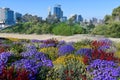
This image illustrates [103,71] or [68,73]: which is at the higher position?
[103,71]

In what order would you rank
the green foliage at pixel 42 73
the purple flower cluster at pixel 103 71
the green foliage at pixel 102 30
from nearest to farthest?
the purple flower cluster at pixel 103 71 < the green foliage at pixel 42 73 < the green foliage at pixel 102 30

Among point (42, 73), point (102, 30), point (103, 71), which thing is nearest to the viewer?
point (103, 71)

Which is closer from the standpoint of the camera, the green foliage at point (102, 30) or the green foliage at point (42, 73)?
the green foliage at point (42, 73)

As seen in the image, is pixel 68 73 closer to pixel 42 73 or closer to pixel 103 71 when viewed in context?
pixel 42 73

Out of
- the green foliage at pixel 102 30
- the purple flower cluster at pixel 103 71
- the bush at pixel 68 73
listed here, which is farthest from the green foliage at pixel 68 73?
the green foliage at pixel 102 30

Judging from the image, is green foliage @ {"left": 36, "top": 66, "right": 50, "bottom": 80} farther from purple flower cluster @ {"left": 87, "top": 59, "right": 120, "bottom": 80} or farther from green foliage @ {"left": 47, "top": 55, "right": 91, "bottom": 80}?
purple flower cluster @ {"left": 87, "top": 59, "right": 120, "bottom": 80}

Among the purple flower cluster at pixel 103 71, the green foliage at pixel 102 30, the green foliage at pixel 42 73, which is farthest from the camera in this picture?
the green foliage at pixel 102 30

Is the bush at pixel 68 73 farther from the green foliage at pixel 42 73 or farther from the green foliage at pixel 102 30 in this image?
the green foliage at pixel 102 30

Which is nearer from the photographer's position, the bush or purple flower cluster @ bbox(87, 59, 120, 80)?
purple flower cluster @ bbox(87, 59, 120, 80)

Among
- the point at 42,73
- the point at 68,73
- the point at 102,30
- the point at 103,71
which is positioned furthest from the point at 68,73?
the point at 102,30

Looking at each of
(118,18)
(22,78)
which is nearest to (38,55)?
(22,78)

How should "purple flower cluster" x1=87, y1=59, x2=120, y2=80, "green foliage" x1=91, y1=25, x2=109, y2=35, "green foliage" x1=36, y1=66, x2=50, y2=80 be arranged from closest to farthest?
"purple flower cluster" x1=87, y1=59, x2=120, y2=80, "green foliage" x1=36, y1=66, x2=50, y2=80, "green foliage" x1=91, y1=25, x2=109, y2=35

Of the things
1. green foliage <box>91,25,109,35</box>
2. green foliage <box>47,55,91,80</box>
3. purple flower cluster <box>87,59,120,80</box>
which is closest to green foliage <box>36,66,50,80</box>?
green foliage <box>47,55,91,80</box>

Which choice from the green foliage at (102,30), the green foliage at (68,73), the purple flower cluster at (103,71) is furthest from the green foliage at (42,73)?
the green foliage at (102,30)
